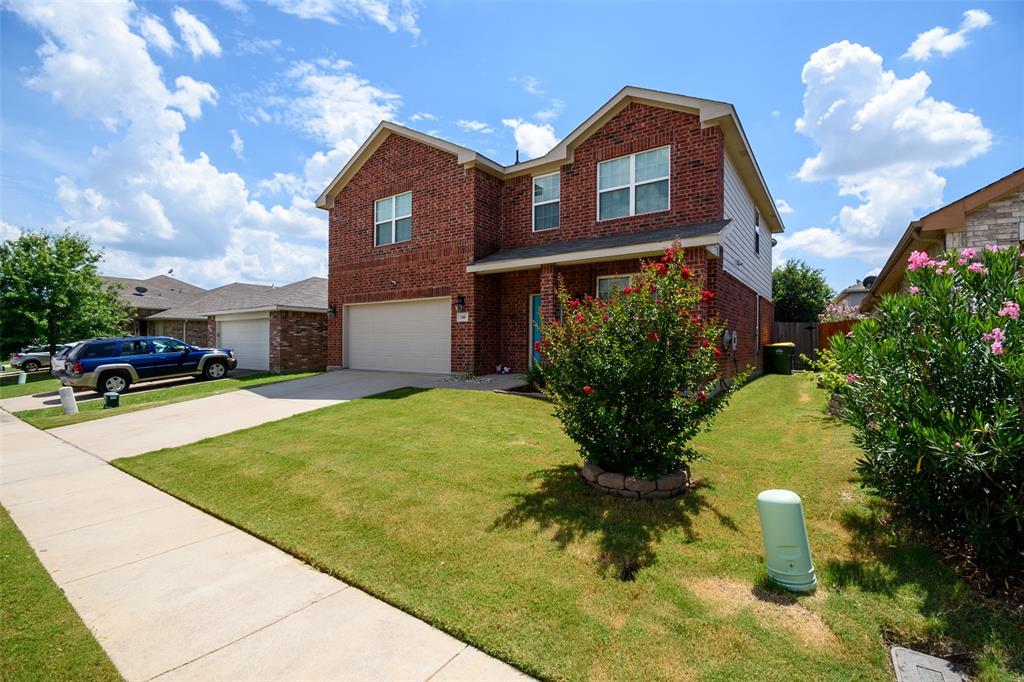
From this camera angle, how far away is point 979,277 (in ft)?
11.9

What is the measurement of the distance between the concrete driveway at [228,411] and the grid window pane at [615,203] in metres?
4.88

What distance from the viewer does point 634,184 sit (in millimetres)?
11562

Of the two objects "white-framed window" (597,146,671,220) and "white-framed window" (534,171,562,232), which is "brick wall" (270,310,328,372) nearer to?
"white-framed window" (534,171,562,232)

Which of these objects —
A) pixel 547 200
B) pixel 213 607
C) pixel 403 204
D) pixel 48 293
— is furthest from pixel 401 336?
pixel 48 293

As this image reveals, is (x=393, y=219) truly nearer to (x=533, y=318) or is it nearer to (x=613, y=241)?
(x=533, y=318)

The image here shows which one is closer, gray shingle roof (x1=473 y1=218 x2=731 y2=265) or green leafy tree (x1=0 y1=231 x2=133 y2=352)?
gray shingle roof (x1=473 y1=218 x2=731 y2=265)

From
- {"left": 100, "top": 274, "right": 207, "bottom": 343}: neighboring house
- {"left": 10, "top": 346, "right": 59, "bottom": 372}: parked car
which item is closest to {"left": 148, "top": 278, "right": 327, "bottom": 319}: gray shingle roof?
{"left": 100, "top": 274, "right": 207, "bottom": 343}: neighboring house

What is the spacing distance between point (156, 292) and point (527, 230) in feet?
114

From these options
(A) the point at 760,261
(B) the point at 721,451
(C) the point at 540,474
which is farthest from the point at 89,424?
(A) the point at 760,261

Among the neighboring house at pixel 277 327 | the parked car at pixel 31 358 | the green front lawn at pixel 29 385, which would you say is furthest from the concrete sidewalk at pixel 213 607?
the parked car at pixel 31 358

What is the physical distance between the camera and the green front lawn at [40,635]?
2.52m

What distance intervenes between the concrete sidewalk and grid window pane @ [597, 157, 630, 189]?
10.8 m

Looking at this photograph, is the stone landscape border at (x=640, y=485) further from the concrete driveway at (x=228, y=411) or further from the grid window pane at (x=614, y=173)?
the grid window pane at (x=614, y=173)

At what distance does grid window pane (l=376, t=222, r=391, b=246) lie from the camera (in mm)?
15594
